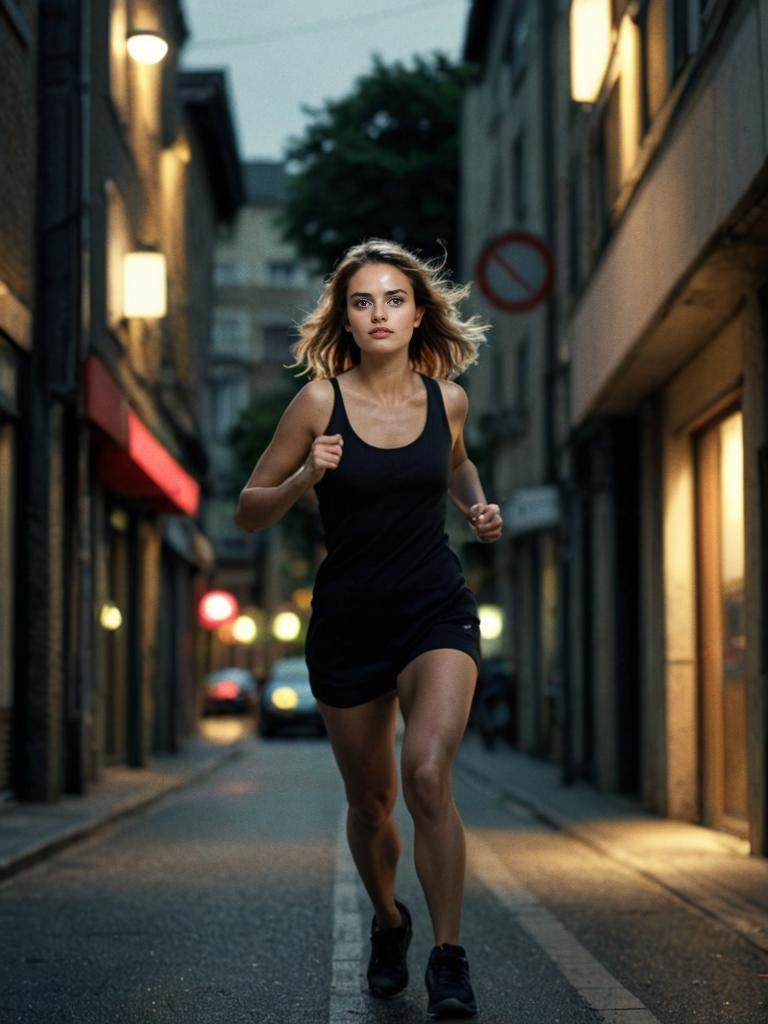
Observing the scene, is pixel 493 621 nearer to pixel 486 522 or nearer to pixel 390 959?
pixel 390 959

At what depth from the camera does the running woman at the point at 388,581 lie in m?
5.41

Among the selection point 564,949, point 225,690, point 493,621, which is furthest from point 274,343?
point 564,949

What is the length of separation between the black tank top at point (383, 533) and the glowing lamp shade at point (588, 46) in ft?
40.8

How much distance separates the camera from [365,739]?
18.6 feet

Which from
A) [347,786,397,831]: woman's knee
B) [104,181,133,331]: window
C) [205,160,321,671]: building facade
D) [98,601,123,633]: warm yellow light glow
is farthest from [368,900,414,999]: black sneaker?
[205,160,321,671]: building facade

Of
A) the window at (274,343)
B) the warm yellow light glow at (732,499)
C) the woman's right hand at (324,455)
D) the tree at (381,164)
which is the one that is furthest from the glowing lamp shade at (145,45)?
the window at (274,343)

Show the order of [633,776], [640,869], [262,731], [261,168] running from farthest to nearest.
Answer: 1. [261,168]
2. [262,731]
3. [633,776]
4. [640,869]

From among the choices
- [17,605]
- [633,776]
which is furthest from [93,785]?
[633,776]

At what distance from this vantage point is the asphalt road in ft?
19.7

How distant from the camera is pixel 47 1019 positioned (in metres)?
5.80

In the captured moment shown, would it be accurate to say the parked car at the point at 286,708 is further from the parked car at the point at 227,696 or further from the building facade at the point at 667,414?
the building facade at the point at 667,414

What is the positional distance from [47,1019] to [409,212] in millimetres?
37626

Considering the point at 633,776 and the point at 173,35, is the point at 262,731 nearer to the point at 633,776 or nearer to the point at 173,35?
the point at 173,35

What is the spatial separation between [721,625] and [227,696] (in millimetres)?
41838
